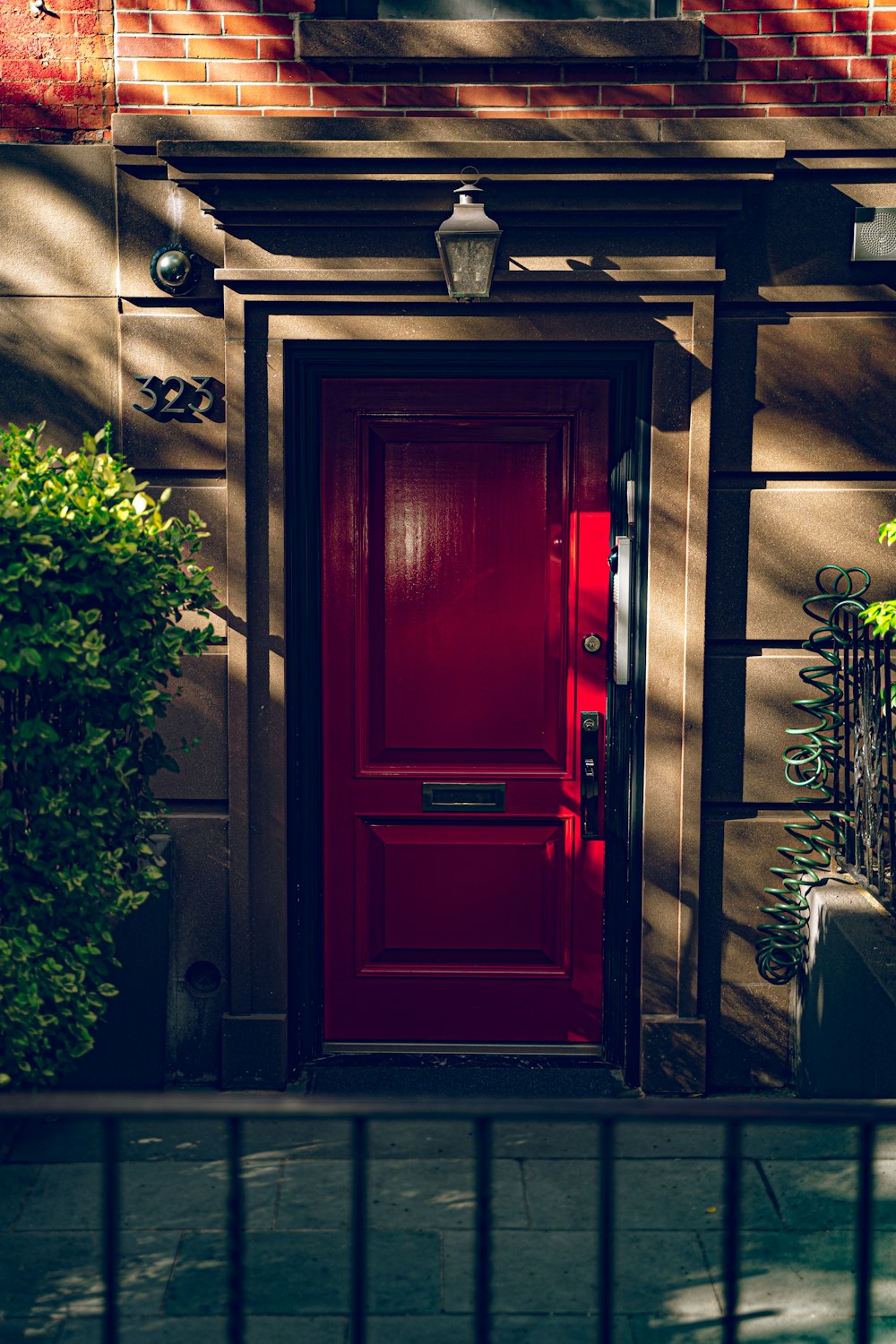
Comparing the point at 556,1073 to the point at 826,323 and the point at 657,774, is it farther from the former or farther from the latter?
the point at 826,323

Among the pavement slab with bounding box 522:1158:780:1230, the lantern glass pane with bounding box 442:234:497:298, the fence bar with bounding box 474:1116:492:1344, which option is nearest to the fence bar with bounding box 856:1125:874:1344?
the fence bar with bounding box 474:1116:492:1344

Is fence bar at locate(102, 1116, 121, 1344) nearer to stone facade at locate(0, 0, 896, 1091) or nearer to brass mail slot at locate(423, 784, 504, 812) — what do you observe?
stone facade at locate(0, 0, 896, 1091)

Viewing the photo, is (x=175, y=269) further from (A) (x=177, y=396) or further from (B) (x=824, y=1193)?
(B) (x=824, y=1193)

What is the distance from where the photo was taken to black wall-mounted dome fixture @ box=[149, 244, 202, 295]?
4.66 metres

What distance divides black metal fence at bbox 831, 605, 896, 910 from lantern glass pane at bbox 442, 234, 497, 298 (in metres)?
1.76

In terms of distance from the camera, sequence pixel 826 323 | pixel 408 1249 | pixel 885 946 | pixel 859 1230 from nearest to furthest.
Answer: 1. pixel 859 1230
2. pixel 408 1249
3. pixel 885 946
4. pixel 826 323

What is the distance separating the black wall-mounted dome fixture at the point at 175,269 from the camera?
15.3 feet

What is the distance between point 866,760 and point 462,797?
1521 millimetres

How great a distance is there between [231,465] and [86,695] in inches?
44.2

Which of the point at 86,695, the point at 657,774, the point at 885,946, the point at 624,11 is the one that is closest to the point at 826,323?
the point at 624,11

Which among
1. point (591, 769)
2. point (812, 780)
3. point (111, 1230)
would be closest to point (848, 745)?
point (812, 780)

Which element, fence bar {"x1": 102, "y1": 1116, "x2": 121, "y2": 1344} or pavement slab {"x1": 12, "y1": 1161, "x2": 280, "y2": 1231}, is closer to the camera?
fence bar {"x1": 102, "y1": 1116, "x2": 121, "y2": 1344}

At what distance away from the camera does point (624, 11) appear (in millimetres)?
4742

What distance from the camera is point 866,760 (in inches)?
181
